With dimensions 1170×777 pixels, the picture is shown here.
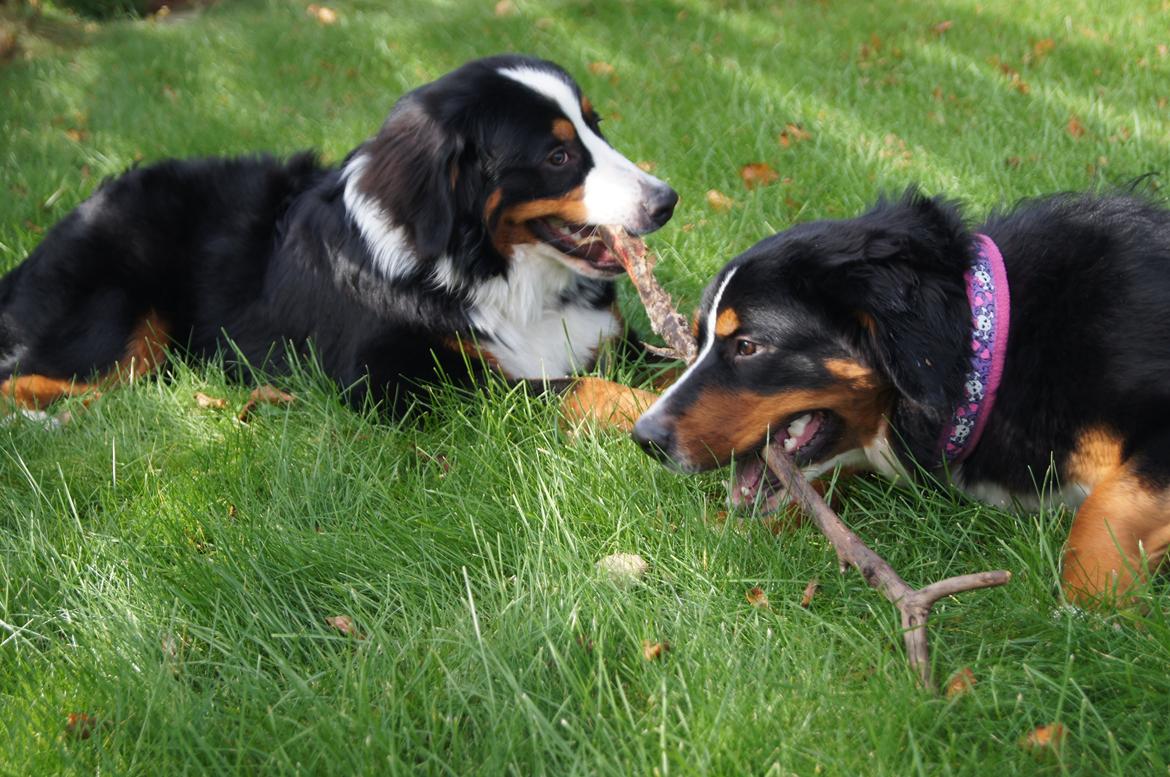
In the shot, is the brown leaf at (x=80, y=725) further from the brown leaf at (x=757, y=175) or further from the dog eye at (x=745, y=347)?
the brown leaf at (x=757, y=175)

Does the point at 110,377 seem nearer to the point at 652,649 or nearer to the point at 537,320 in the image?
the point at 537,320

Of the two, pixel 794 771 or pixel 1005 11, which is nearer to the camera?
pixel 794 771

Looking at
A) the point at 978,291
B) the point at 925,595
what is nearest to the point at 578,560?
the point at 925,595

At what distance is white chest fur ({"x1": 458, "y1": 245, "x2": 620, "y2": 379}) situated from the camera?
375cm

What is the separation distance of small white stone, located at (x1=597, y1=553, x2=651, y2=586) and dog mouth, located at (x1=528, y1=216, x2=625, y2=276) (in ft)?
4.76

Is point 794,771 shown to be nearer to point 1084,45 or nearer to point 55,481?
point 55,481

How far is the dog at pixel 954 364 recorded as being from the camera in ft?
8.34

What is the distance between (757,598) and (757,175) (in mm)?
3041

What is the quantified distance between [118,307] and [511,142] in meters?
1.78

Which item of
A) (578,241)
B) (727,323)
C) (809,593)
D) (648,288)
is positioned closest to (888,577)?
(809,593)

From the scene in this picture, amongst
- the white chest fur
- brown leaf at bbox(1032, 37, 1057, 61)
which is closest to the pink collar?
the white chest fur

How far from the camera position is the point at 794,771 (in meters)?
1.85

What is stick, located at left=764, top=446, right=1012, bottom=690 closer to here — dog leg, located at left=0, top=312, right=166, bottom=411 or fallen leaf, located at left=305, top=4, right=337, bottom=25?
dog leg, located at left=0, top=312, right=166, bottom=411

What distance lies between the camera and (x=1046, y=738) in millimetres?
1906
